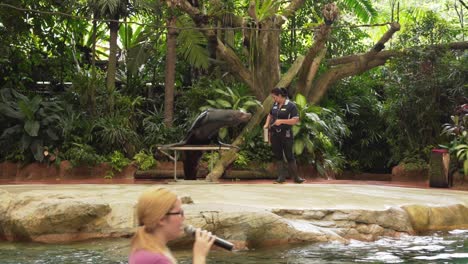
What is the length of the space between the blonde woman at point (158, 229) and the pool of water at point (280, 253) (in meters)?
3.43

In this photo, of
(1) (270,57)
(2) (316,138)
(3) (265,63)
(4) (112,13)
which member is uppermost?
(4) (112,13)

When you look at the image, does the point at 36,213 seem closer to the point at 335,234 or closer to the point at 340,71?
the point at 335,234

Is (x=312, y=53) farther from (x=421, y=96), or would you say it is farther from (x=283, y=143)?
(x=283, y=143)

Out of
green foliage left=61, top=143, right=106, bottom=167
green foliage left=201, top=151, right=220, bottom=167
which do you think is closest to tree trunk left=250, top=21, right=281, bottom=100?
green foliage left=201, top=151, right=220, bottom=167

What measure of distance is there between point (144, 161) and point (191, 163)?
5.28 ft

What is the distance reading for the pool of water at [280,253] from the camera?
6.30 meters

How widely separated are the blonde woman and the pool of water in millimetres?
3432

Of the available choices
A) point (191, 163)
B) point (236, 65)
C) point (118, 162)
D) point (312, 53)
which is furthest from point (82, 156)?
point (312, 53)

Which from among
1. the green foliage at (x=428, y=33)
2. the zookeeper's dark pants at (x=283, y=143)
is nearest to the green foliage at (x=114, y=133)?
the zookeeper's dark pants at (x=283, y=143)

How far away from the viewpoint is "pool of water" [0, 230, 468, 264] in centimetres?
630

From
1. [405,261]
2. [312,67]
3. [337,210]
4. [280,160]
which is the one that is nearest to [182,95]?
[312,67]

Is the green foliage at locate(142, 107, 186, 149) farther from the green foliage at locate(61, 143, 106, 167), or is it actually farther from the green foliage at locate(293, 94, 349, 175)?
the green foliage at locate(293, 94, 349, 175)

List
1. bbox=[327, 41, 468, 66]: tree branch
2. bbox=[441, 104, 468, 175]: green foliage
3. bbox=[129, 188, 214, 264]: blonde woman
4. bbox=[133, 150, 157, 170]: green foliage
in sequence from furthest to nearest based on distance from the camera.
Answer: bbox=[327, 41, 468, 66]: tree branch → bbox=[133, 150, 157, 170]: green foliage → bbox=[441, 104, 468, 175]: green foliage → bbox=[129, 188, 214, 264]: blonde woman

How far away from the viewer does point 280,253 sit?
6.69 m
